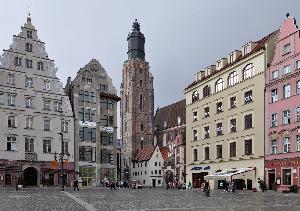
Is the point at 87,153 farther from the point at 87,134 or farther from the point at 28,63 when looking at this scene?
the point at 28,63

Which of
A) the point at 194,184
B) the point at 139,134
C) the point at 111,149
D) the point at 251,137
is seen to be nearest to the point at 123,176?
the point at 139,134

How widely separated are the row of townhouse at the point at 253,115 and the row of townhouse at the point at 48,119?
16.8 m

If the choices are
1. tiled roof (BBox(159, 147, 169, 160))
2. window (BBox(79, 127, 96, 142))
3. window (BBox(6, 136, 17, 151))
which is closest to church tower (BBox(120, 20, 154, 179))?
tiled roof (BBox(159, 147, 169, 160))

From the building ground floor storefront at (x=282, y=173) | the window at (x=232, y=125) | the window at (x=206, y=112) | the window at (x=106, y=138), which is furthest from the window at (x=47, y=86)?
the building ground floor storefront at (x=282, y=173)

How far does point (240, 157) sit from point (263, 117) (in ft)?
21.8

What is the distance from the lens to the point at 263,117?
53406mm

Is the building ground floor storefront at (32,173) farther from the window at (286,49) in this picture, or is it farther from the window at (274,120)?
the window at (286,49)

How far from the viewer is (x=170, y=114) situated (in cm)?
12725

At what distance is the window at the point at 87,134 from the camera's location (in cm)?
→ 7466

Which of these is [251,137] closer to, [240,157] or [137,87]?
[240,157]

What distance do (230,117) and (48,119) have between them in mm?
28262

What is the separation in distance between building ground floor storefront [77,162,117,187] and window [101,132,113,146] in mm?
3818

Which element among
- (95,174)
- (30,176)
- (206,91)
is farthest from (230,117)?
(30,176)

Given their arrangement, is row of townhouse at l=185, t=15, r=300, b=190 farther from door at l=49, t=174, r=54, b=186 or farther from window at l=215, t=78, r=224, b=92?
door at l=49, t=174, r=54, b=186
